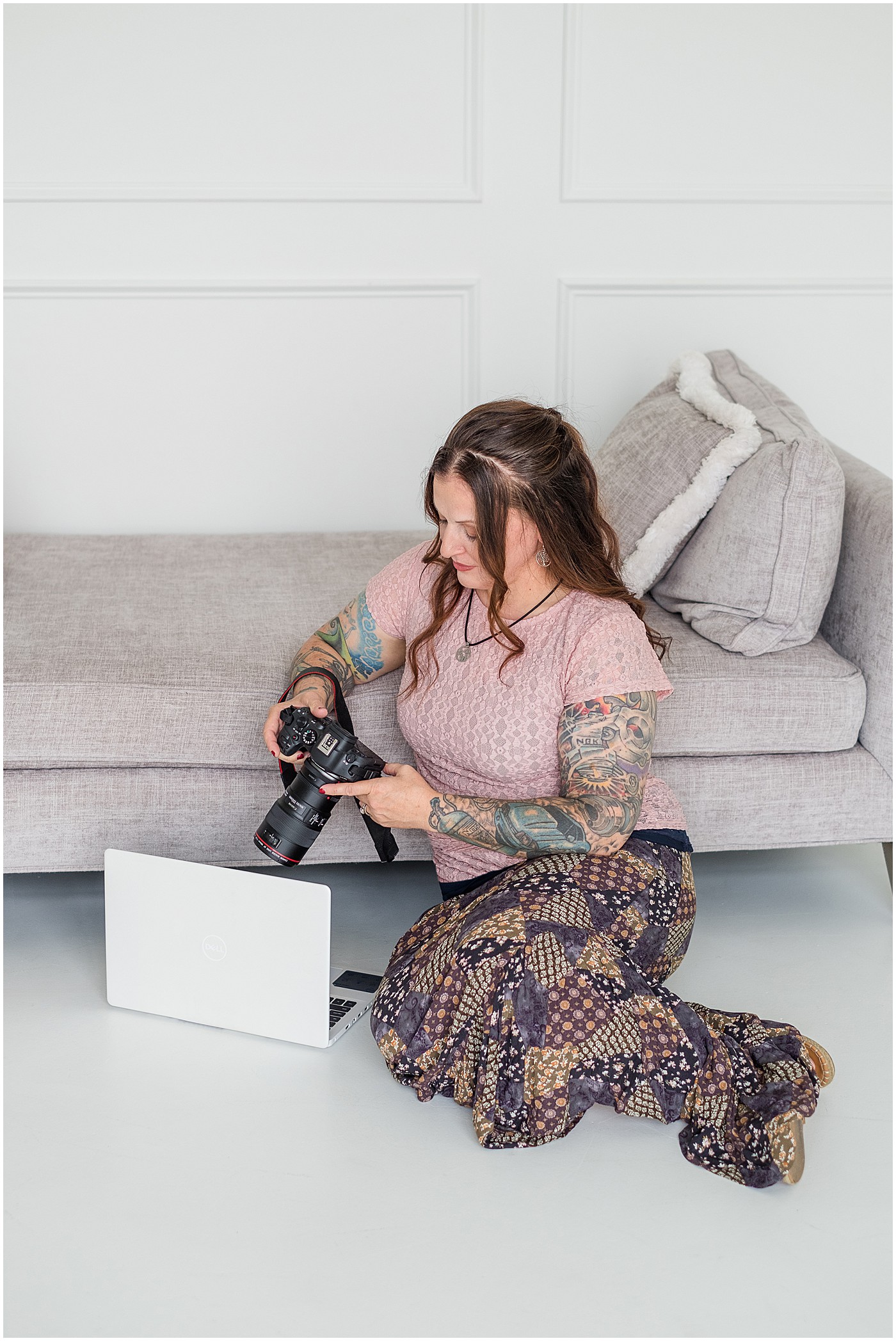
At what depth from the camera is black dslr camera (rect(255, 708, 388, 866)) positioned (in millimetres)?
1660

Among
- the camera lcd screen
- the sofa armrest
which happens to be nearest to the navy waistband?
the camera lcd screen

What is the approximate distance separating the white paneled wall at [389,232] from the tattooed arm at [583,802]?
162 centimetres

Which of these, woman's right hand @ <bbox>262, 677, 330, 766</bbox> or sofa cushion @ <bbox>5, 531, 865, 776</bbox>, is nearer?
woman's right hand @ <bbox>262, 677, 330, 766</bbox>

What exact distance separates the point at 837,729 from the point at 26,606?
144cm

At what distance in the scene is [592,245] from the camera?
3.00 metres

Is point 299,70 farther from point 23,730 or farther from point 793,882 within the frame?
point 793,882

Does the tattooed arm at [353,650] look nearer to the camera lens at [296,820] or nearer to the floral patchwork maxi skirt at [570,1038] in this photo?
the camera lens at [296,820]

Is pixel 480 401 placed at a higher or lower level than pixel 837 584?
higher

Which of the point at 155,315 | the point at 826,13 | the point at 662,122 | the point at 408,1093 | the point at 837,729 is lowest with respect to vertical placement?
the point at 408,1093

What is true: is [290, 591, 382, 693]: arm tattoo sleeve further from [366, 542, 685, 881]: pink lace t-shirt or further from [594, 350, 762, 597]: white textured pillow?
[594, 350, 762, 597]: white textured pillow

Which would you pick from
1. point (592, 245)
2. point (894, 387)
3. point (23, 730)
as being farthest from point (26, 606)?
point (894, 387)

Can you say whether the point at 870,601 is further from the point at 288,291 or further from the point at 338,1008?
the point at 288,291

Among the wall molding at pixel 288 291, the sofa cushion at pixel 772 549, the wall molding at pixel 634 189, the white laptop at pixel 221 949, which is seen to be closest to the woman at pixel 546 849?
the white laptop at pixel 221 949

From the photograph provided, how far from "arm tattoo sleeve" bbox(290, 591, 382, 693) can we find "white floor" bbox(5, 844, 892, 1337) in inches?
21.8
